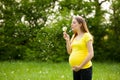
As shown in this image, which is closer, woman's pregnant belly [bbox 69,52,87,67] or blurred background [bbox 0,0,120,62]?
woman's pregnant belly [bbox 69,52,87,67]

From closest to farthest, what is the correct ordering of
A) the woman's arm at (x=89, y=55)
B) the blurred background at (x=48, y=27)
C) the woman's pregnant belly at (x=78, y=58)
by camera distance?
1. the woman's arm at (x=89, y=55)
2. the woman's pregnant belly at (x=78, y=58)
3. the blurred background at (x=48, y=27)

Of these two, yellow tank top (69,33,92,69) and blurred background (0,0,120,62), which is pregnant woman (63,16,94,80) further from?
blurred background (0,0,120,62)

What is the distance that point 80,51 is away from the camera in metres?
5.31

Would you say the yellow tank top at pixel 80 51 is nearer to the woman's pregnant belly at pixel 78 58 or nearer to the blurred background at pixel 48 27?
the woman's pregnant belly at pixel 78 58

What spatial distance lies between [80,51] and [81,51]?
16 mm

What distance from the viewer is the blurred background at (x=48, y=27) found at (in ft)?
45.6

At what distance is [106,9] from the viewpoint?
47.4ft

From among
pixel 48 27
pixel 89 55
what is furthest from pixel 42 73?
pixel 89 55

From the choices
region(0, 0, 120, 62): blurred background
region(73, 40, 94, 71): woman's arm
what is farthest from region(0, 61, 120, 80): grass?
region(73, 40, 94, 71): woman's arm

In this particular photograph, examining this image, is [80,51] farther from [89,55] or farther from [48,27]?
[48,27]

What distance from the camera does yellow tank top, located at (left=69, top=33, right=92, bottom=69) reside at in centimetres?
523

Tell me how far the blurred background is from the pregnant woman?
8342 mm

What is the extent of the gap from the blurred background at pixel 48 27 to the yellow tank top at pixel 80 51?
8343 mm

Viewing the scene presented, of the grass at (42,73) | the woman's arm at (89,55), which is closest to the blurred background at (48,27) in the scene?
the grass at (42,73)
